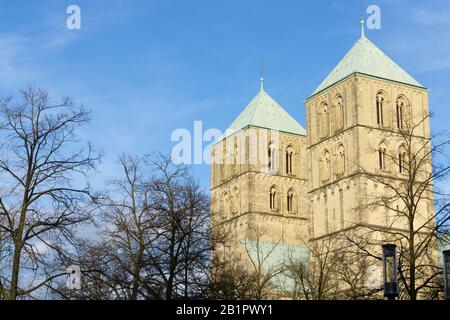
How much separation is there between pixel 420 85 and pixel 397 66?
9.77ft

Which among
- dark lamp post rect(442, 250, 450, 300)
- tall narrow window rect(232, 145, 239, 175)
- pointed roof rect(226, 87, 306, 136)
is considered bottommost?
dark lamp post rect(442, 250, 450, 300)

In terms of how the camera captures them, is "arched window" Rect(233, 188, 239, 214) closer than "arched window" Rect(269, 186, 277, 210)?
No

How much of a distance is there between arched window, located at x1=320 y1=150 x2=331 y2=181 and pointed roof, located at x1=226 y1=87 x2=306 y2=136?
1110cm

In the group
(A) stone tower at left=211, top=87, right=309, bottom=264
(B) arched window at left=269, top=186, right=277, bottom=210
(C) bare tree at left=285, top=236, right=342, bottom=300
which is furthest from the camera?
(B) arched window at left=269, top=186, right=277, bottom=210

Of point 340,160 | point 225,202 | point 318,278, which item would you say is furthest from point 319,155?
point 318,278

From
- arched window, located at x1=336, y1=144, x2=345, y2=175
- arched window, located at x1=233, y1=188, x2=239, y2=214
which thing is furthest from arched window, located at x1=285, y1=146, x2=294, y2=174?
arched window, located at x1=336, y1=144, x2=345, y2=175

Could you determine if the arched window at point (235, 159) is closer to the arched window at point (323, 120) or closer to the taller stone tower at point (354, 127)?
the taller stone tower at point (354, 127)

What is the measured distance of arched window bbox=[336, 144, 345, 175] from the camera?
227 ft

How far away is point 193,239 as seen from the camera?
79.8 ft

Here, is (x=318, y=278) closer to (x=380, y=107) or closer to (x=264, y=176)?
(x=380, y=107)

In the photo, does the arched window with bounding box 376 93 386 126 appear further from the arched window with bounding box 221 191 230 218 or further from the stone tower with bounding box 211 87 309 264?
the arched window with bounding box 221 191 230 218

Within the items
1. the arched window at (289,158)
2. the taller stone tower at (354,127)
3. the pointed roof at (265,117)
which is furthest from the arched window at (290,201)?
the taller stone tower at (354,127)
